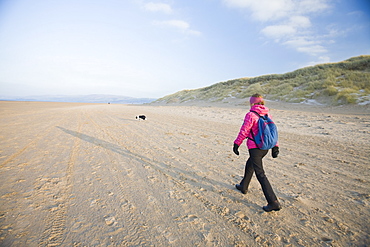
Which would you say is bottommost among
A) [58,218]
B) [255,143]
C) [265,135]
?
[58,218]

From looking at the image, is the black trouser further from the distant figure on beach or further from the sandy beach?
the sandy beach

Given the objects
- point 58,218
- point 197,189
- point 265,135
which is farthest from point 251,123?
point 58,218

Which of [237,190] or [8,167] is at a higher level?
[8,167]

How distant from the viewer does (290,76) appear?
31172 mm

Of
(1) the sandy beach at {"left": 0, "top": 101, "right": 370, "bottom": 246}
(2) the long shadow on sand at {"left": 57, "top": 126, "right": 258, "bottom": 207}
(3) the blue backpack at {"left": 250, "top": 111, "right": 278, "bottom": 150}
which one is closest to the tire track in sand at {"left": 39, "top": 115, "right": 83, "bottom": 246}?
(1) the sandy beach at {"left": 0, "top": 101, "right": 370, "bottom": 246}

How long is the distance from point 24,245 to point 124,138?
5.16m

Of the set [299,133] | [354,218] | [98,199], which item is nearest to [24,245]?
[98,199]

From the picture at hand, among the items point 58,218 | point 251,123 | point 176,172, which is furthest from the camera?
→ point 176,172

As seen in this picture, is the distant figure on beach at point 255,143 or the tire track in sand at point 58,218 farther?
the distant figure on beach at point 255,143

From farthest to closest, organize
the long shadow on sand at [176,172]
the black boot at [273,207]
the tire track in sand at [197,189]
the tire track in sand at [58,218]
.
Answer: the long shadow on sand at [176,172]
the black boot at [273,207]
the tire track in sand at [197,189]
the tire track in sand at [58,218]

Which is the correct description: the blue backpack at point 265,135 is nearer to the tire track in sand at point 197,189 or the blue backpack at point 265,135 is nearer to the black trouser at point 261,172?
the black trouser at point 261,172

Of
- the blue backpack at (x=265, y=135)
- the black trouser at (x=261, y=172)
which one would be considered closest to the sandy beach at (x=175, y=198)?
the black trouser at (x=261, y=172)

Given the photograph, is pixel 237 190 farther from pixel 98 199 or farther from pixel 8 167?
pixel 8 167

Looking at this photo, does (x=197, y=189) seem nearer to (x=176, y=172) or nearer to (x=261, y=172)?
(x=176, y=172)
